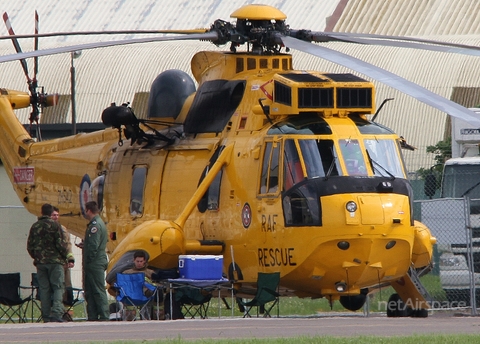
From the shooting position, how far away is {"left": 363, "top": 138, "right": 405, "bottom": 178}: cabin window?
14.9 meters

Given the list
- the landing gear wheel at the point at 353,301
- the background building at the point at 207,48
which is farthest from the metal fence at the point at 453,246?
the background building at the point at 207,48

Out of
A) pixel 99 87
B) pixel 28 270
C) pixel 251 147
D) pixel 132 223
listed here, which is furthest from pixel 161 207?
pixel 99 87

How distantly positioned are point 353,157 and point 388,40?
1.86 metres

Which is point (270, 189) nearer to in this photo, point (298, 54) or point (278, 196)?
point (278, 196)

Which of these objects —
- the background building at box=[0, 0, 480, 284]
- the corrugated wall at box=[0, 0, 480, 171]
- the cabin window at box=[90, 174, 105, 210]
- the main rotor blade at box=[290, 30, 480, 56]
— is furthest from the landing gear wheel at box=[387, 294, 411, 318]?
the corrugated wall at box=[0, 0, 480, 171]

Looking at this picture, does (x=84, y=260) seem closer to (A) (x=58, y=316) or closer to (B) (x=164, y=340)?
(A) (x=58, y=316)

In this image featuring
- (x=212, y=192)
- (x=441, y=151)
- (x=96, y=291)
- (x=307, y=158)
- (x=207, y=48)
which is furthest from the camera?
(x=207, y=48)

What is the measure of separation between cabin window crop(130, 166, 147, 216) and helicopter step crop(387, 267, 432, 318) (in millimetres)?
3944

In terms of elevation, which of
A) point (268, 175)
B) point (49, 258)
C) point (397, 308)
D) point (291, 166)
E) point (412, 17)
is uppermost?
point (412, 17)

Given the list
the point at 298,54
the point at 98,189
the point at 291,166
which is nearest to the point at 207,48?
the point at 298,54

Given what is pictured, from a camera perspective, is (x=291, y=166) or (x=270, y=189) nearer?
(x=291, y=166)

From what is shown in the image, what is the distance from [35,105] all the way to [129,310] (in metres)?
6.43

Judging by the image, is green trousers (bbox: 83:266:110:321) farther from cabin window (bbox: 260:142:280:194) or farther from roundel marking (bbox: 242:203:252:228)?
cabin window (bbox: 260:142:280:194)

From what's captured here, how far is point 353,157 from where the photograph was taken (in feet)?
48.7
